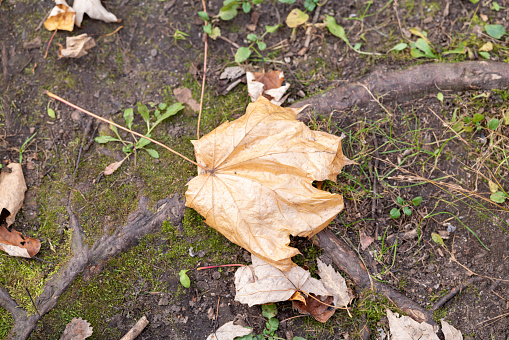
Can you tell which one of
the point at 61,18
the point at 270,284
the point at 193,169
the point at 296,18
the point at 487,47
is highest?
the point at 61,18

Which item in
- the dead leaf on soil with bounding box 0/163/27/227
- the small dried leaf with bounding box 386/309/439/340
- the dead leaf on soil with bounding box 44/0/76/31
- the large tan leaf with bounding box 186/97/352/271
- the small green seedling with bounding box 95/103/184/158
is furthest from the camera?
the dead leaf on soil with bounding box 44/0/76/31

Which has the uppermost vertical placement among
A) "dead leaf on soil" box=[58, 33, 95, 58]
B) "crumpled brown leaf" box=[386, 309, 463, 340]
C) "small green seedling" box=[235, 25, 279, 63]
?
"dead leaf on soil" box=[58, 33, 95, 58]

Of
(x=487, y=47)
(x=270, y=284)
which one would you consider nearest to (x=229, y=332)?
(x=270, y=284)

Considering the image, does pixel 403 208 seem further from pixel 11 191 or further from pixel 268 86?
pixel 11 191

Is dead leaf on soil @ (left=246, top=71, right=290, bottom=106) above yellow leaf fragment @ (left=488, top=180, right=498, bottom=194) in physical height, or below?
above

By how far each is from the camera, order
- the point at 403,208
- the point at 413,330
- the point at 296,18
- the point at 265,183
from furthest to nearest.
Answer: the point at 296,18 → the point at 403,208 → the point at 413,330 → the point at 265,183

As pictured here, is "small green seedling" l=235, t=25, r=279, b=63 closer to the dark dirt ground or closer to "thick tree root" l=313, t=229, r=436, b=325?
the dark dirt ground

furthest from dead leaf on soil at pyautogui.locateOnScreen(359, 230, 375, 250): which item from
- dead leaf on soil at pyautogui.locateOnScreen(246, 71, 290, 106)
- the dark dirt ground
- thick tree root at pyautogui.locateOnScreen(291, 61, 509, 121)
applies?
dead leaf on soil at pyautogui.locateOnScreen(246, 71, 290, 106)
